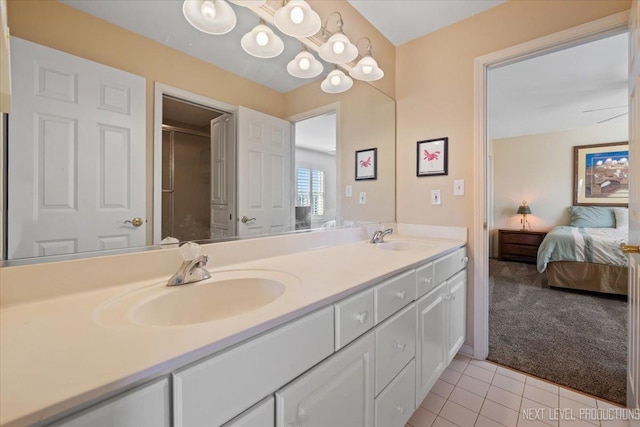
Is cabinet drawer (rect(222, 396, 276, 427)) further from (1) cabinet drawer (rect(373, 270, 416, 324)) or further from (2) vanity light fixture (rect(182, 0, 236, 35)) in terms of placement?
(2) vanity light fixture (rect(182, 0, 236, 35))

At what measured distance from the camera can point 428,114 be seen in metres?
2.10

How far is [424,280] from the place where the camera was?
1.32 meters

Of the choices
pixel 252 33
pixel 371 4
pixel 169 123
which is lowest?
pixel 169 123

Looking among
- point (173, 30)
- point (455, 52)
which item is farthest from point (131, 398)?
point (455, 52)

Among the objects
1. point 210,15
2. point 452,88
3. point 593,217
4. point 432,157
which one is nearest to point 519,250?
point 593,217

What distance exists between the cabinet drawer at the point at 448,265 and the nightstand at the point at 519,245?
3767mm

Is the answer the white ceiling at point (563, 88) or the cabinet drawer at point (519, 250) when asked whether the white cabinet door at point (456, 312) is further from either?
the cabinet drawer at point (519, 250)

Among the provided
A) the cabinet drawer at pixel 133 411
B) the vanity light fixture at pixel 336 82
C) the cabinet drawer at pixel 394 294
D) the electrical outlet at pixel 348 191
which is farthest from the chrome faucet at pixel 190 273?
the vanity light fixture at pixel 336 82

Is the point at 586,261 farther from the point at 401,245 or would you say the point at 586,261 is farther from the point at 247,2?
the point at 247,2

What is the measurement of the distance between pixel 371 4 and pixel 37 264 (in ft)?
7.12

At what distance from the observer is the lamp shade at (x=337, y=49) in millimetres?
1526

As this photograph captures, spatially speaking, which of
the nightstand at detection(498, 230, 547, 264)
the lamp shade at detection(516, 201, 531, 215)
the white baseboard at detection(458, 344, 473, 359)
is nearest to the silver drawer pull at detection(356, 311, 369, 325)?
the white baseboard at detection(458, 344, 473, 359)

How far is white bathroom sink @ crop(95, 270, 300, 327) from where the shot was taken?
0.72 meters

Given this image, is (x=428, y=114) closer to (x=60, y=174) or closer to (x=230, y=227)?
(x=230, y=227)
